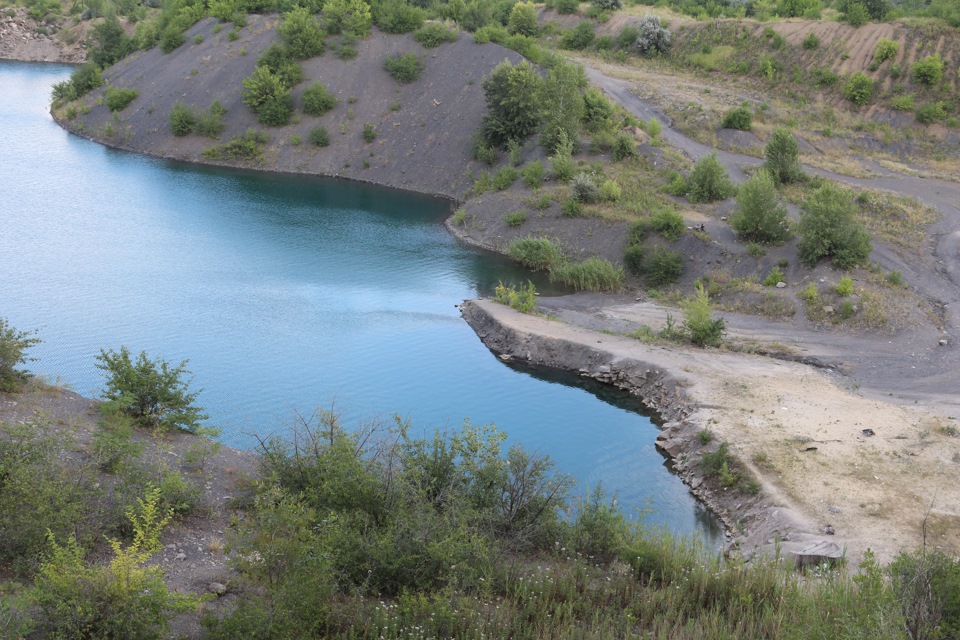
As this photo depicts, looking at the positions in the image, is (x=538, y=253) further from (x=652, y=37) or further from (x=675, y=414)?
(x=652, y=37)

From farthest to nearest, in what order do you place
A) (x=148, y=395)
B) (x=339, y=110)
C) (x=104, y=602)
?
(x=339, y=110) → (x=148, y=395) → (x=104, y=602)

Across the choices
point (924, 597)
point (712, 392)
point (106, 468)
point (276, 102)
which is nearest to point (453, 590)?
point (924, 597)

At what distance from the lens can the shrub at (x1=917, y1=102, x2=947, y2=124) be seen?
56.3m

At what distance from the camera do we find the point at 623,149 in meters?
48.5

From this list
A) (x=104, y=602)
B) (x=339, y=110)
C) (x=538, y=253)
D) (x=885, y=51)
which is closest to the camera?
(x=104, y=602)

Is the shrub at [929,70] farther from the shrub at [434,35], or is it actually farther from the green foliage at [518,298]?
the green foliage at [518,298]

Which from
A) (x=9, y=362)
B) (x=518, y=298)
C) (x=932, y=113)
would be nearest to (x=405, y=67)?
(x=518, y=298)

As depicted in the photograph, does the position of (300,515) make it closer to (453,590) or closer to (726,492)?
(453,590)

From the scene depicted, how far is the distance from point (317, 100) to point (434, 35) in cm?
1033

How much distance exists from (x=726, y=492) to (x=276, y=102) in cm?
4736

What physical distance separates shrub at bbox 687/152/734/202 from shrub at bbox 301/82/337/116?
1123 inches

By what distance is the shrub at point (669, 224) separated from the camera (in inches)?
1537

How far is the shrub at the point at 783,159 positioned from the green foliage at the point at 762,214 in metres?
8.11

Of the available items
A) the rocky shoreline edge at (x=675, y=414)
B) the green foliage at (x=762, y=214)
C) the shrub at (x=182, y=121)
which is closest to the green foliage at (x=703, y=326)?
the rocky shoreline edge at (x=675, y=414)
